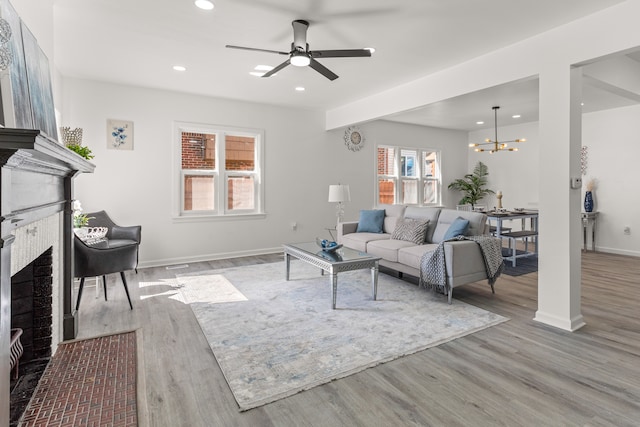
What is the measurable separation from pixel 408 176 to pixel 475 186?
1808mm

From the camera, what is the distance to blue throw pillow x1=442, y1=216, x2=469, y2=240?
398 centimetres


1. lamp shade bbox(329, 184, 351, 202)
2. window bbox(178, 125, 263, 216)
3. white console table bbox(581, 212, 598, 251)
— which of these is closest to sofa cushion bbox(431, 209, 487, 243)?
lamp shade bbox(329, 184, 351, 202)

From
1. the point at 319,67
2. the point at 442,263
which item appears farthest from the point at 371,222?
the point at 319,67

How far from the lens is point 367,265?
11.8 ft

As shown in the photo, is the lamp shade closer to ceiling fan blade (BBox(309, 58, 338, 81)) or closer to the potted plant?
ceiling fan blade (BBox(309, 58, 338, 81))

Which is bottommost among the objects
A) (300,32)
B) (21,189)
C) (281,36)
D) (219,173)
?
→ (21,189)

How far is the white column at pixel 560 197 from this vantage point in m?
2.95

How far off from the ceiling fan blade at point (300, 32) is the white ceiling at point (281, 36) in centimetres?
6

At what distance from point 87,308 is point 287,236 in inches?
140

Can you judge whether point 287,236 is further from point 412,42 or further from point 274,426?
point 274,426

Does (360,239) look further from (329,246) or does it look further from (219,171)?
(219,171)

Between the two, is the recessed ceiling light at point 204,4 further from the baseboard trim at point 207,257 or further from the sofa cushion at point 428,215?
the baseboard trim at point 207,257

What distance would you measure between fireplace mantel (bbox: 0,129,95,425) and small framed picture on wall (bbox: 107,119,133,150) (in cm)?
277

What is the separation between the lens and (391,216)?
5.48m
